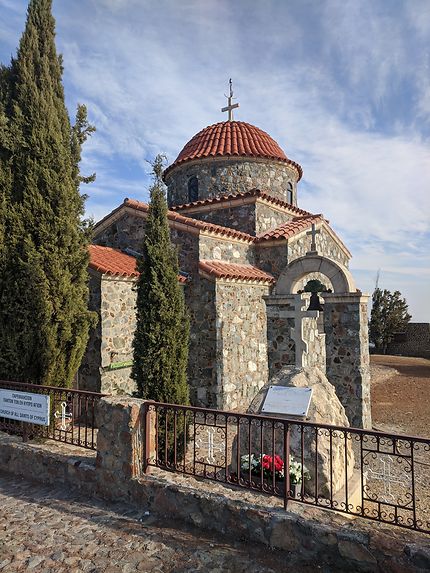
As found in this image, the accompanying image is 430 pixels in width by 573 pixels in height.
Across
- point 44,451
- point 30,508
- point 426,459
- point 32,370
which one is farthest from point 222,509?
point 426,459

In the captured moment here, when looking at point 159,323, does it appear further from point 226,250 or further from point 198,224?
point 226,250

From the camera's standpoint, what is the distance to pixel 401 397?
1279 cm

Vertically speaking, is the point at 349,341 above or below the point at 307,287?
below

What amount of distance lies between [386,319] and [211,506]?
83.4 ft

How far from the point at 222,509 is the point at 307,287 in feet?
19.0

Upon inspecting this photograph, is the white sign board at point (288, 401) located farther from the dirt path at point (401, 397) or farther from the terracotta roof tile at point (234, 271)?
the dirt path at point (401, 397)

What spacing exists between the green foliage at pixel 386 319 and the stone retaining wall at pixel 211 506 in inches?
959

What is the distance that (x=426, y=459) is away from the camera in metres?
7.14

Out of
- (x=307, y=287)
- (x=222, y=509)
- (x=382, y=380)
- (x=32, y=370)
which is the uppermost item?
(x=307, y=287)

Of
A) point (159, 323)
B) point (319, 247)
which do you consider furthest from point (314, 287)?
point (319, 247)

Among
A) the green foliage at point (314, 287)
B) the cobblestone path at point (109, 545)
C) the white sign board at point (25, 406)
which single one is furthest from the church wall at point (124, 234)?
the cobblestone path at point (109, 545)

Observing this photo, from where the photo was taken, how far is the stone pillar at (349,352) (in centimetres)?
877

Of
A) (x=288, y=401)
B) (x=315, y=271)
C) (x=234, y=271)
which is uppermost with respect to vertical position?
(x=234, y=271)

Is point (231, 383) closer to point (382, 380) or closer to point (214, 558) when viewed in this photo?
point (214, 558)
